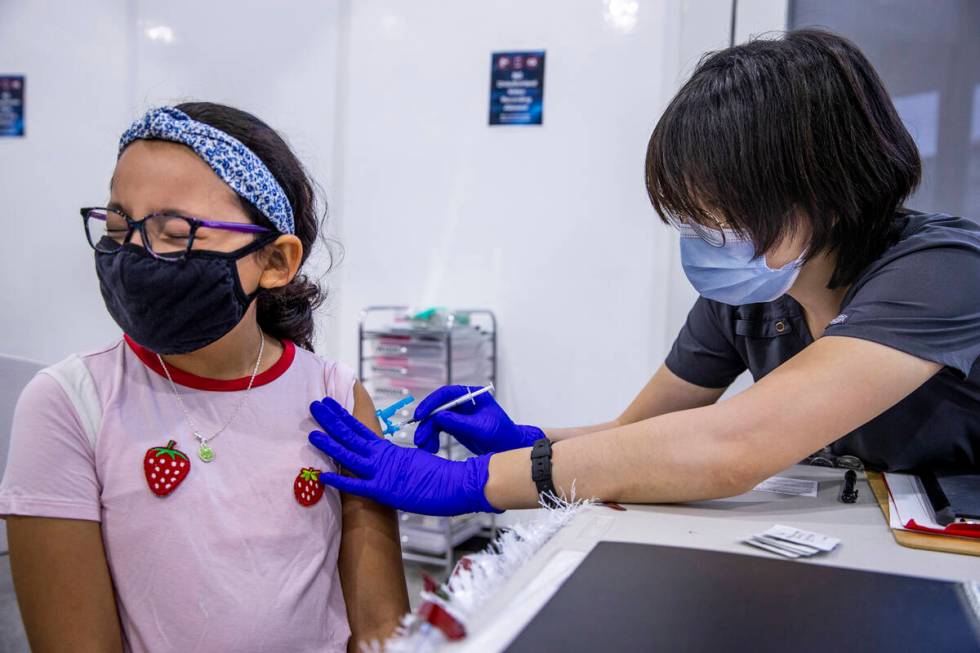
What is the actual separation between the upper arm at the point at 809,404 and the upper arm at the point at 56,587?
75 centimetres

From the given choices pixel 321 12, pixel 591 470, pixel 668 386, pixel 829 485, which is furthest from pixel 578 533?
pixel 321 12

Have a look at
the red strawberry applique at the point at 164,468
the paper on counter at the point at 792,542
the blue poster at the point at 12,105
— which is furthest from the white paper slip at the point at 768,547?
the blue poster at the point at 12,105

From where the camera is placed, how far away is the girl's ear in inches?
39.6

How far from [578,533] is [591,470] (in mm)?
153

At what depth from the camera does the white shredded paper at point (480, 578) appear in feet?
1.57

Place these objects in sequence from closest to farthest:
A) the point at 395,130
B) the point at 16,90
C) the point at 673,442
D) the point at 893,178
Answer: the point at 673,442 → the point at 893,178 → the point at 395,130 → the point at 16,90

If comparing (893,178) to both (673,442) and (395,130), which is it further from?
(395,130)

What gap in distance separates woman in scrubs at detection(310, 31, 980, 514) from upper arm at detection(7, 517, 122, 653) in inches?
12.0

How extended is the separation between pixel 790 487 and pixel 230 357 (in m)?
0.84

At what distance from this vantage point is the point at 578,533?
0.79 meters

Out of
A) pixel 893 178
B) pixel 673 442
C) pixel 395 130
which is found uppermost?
pixel 395 130

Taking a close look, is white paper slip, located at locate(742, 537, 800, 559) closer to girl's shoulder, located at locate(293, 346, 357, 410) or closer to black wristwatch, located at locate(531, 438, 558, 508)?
black wristwatch, located at locate(531, 438, 558, 508)

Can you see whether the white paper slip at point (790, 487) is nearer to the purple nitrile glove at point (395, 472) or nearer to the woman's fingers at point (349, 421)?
the purple nitrile glove at point (395, 472)

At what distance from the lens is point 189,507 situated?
2.97ft
